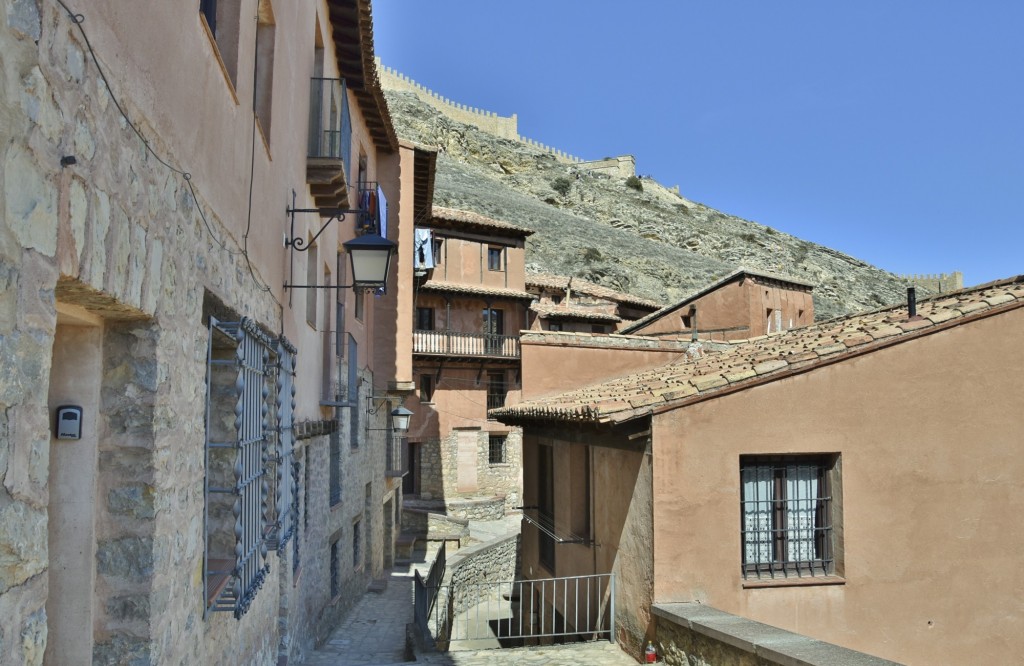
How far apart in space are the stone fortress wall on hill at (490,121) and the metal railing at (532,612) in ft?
244

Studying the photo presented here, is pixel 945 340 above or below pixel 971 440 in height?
above

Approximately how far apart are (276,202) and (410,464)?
83.0 ft

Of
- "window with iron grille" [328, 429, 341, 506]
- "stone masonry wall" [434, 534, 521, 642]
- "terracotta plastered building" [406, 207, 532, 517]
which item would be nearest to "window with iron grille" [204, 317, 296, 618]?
"window with iron grille" [328, 429, 341, 506]

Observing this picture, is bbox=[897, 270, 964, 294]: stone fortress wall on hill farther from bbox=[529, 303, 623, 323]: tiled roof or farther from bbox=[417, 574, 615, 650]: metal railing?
bbox=[417, 574, 615, 650]: metal railing

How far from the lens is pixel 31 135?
2178 millimetres

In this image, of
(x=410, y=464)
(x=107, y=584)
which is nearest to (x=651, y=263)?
(x=410, y=464)

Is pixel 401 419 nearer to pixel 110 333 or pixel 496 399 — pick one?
pixel 496 399

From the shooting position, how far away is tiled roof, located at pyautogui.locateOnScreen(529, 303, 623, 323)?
34.0 m

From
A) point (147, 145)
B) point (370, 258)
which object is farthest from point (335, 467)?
point (147, 145)

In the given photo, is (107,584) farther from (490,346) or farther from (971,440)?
(490,346)

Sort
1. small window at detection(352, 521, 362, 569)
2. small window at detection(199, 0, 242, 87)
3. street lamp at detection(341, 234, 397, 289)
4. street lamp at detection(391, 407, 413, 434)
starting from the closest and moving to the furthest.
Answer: small window at detection(199, 0, 242, 87), street lamp at detection(341, 234, 397, 289), small window at detection(352, 521, 362, 569), street lamp at detection(391, 407, 413, 434)

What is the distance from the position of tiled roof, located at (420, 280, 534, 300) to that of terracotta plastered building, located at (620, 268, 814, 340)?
27.5 ft

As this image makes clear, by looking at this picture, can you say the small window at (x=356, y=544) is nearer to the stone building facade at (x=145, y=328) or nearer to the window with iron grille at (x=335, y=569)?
the window with iron grille at (x=335, y=569)

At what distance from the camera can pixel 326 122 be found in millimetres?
10398
